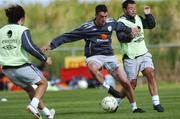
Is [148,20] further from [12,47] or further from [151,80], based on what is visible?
[12,47]

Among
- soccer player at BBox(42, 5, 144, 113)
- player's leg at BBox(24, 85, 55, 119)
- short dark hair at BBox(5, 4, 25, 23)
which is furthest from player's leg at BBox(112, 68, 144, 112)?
short dark hair at BBox(5, 4, 25, 23)

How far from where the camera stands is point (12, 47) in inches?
593

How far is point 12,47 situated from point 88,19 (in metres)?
35.0

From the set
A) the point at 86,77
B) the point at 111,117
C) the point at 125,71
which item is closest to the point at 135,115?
the point at 111,117

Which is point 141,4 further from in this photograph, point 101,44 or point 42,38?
point 101,44

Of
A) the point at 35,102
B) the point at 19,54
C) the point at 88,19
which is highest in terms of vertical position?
the point at 19,54

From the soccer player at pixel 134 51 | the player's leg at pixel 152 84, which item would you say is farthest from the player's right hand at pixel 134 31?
the player's leg at pixel 152 84

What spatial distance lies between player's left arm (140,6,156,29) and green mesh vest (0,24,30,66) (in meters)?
4.03

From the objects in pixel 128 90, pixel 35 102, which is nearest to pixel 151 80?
pixel 128 90

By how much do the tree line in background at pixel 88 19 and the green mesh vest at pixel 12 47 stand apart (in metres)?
27.4

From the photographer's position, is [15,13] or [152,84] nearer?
[15,13]

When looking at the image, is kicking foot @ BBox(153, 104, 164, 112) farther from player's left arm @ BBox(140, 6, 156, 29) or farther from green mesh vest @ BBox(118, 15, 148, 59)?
player's left arm @ BBox(140, 6, 156, 29)

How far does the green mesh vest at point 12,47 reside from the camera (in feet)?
49.3

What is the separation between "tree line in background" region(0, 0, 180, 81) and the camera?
43.1 m
